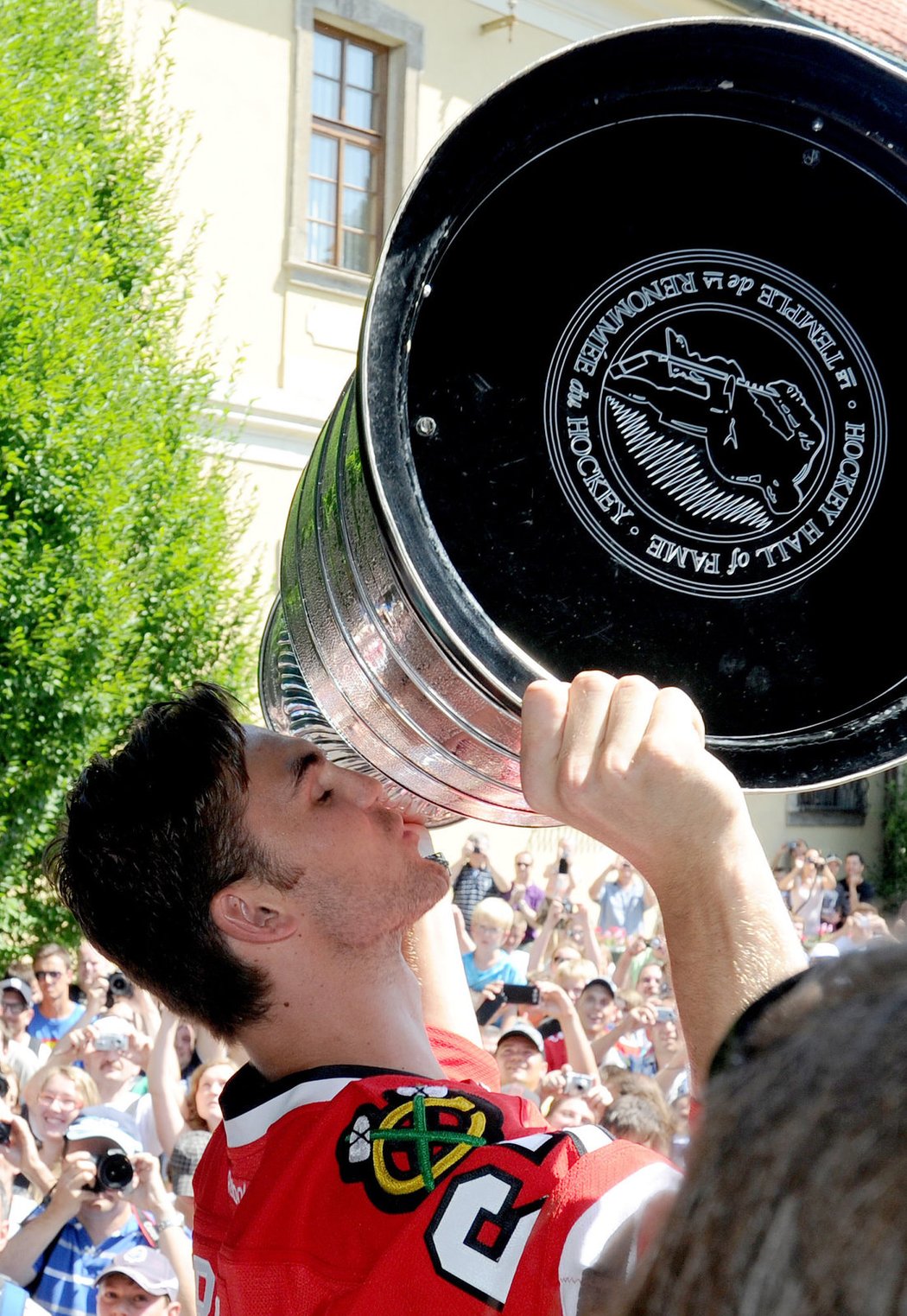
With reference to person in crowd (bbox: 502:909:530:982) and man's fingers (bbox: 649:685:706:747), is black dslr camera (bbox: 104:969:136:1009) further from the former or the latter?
man's fingers (bbox: 649:685:706:747)

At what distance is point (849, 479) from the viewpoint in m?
1.37

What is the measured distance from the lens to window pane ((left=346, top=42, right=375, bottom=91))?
12477mm

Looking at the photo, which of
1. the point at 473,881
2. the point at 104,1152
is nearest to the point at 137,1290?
the point at 104,1152

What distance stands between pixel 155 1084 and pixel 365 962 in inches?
127

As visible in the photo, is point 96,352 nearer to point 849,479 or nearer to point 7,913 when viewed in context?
point 7,913

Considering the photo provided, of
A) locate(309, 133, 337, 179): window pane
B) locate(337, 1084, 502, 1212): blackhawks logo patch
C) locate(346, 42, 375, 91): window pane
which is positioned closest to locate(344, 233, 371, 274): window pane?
locate(309, 133, 337, 179): window pane

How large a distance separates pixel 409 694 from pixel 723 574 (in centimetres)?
31

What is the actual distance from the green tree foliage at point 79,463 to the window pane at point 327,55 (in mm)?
2200

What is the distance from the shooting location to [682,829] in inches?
44.5

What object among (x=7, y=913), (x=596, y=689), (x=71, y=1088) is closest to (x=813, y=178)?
(x=596, y=689)

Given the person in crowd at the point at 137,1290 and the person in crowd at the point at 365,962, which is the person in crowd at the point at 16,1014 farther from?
the person in crowd at the point at 365,962

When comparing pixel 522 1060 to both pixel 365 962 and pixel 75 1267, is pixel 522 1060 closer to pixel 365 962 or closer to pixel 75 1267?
pixel 75 1267

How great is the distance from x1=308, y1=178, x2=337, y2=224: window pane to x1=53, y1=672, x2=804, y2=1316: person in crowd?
10809 mm

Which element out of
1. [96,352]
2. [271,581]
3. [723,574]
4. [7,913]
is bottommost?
[7,913]
